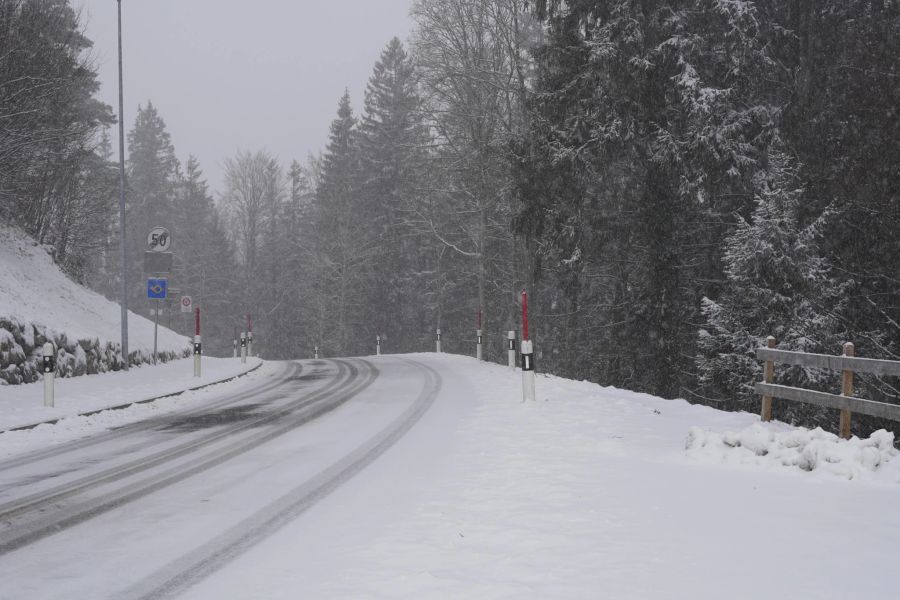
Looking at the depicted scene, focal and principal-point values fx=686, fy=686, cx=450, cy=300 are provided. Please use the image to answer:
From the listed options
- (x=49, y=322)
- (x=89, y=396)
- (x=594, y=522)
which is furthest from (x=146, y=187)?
(x=594, y=522)

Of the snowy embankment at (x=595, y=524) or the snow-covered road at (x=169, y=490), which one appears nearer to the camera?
the snowy embankment at (x=595, y=524)

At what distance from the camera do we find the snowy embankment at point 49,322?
1458 centimetres

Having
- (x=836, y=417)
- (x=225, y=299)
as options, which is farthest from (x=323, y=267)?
(x=836, y=417)

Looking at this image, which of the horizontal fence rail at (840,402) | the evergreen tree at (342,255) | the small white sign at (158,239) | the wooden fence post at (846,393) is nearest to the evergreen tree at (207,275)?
the evergreen tree at (342,255)

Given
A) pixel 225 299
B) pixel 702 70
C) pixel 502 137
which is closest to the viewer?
pixel 702 70

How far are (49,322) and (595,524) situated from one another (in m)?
15.5

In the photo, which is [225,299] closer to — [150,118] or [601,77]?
[150,118]

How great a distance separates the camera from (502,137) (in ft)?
70.6

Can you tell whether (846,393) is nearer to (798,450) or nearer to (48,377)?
(798,450)

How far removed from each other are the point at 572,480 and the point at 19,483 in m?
5.30

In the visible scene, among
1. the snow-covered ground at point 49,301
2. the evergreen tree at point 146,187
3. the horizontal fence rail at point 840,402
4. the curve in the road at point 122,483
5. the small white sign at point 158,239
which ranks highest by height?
the evergreen tree at point 146,187

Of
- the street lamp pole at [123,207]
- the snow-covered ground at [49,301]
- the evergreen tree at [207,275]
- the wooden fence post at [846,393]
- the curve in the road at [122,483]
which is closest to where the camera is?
the curve in the road at [122,483]

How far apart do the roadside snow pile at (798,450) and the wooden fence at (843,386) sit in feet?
2.14

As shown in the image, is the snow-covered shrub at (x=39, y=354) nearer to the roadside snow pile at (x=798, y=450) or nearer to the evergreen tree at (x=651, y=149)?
the evergreen tree at (x=651, y=149)
